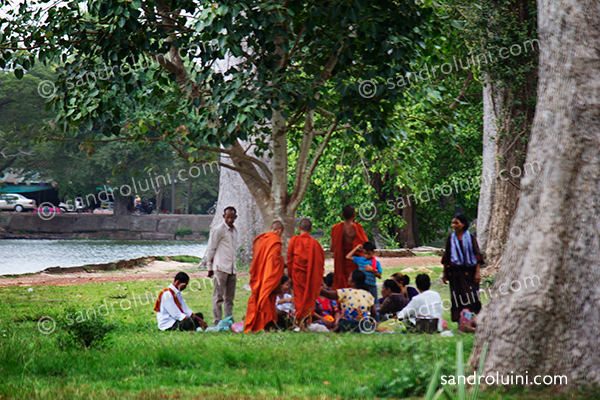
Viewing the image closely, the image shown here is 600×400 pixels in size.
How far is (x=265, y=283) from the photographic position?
7.99 meters

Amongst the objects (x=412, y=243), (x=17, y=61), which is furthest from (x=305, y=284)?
(x=412, y=243)

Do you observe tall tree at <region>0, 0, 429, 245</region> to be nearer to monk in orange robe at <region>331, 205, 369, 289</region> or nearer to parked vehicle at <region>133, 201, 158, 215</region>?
monk in orange robe at <region>331, 205, 369, 289</region>

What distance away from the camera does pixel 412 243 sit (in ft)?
73.9

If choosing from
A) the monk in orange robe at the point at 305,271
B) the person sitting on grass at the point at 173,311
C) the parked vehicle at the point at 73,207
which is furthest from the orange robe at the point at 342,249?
the parked vehicle at the point at 73,207

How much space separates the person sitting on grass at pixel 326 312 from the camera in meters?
8.36

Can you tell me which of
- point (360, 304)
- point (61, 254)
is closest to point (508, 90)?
point (360, 304)

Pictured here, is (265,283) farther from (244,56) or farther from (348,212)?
(244,56)

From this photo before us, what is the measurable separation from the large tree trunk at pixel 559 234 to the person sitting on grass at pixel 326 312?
3.65 metres

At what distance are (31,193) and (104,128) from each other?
46522 millimetres

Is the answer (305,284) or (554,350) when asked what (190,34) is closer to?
(305,284)
